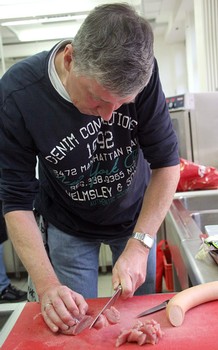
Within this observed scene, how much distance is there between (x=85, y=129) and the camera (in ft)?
3.30

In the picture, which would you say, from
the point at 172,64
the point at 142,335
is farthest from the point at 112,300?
the point at 172,64

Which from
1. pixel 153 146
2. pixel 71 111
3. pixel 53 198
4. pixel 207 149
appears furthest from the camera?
pixel 207 149

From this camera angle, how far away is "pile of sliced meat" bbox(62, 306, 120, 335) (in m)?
0.79

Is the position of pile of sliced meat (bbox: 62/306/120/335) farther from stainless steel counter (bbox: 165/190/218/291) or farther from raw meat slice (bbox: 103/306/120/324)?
stainless steel counter (bbox: 165/190/218/291)

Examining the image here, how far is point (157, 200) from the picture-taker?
111 cm

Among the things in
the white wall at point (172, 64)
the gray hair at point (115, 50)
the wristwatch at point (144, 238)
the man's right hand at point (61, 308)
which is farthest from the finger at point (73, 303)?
the white wall at point (172, 64)

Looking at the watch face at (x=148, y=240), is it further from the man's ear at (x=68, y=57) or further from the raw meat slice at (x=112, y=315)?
the man's ear at (x=68, y=57)

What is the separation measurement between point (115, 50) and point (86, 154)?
0.39 metres

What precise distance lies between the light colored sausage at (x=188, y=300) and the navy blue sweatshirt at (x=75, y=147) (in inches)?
16.4

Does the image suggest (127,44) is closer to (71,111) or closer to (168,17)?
(71,111)

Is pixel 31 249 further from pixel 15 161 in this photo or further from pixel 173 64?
pixel 173 64

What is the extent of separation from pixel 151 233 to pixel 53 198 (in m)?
0.38

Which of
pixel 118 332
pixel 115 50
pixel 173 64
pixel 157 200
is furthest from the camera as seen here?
pixel 173 64

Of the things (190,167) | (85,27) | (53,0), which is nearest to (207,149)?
(190,167)
